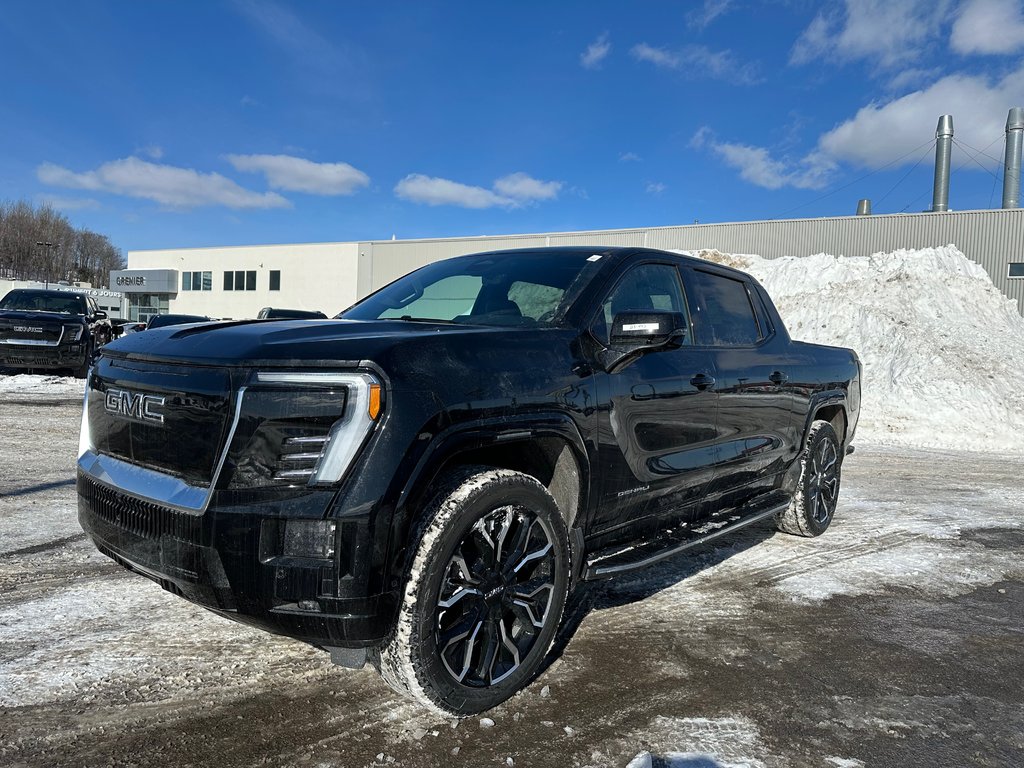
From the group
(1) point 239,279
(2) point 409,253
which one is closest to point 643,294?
(2) point 409,253

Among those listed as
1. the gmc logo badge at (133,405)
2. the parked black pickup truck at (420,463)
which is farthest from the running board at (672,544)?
the gmc logo badge at (133,405)

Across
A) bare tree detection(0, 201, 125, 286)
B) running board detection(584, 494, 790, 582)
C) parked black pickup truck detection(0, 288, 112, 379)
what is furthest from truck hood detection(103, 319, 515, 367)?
bare tree detection(0, 201, 125, 286)

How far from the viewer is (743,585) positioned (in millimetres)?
4484

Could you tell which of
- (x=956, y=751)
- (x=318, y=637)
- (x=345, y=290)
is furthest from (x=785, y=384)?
(x=345, y=290)

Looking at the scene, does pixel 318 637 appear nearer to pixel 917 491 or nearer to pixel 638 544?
pixel 638 544

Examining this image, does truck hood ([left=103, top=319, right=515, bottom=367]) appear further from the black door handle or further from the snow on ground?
the snow on ground

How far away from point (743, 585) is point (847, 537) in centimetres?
171

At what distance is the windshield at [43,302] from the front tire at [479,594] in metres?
14.1

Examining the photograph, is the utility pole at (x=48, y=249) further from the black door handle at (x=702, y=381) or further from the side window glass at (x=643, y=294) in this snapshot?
the black door handle at (x=702, y=381)

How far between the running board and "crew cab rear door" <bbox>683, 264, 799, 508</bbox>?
0.11 m

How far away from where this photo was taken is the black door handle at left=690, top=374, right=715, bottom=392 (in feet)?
12.6

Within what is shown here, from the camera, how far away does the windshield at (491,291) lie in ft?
11.4

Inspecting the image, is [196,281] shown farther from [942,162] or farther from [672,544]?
[672,544]

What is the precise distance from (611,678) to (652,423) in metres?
1.15
